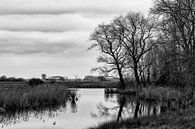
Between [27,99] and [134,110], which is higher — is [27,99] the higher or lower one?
the higher one

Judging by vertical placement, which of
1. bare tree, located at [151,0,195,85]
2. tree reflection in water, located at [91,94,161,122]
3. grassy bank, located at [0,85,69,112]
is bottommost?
tree reflection in water, located at [91,94,161,122]

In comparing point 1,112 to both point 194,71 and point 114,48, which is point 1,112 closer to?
point 194,71

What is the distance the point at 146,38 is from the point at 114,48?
5694 millimetres

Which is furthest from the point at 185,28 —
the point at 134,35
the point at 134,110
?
the point at 134,35

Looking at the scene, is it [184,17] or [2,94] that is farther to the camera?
[2,94]

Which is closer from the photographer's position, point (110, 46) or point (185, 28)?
point (185, 28)

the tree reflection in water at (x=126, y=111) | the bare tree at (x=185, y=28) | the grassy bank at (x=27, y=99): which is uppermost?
the bare tree at (x=185, y=28)

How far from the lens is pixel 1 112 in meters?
19.4

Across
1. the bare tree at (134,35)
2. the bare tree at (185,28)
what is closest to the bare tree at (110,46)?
the bare tree at (134,35)

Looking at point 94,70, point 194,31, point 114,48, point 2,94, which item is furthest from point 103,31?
point 194,31

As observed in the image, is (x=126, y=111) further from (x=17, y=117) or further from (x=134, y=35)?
(x=134, y=35)

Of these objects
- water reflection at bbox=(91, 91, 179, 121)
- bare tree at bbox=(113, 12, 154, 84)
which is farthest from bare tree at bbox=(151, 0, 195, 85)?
bare tree at bbox=(113, 12, 154, 84)

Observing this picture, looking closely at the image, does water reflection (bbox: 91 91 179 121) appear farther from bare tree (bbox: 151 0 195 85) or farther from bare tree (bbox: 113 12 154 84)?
bare tree (bbox: 113 12 154 84)

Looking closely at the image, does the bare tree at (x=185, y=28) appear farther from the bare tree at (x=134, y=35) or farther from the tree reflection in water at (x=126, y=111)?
the bare tree at (x=134, y=35)
